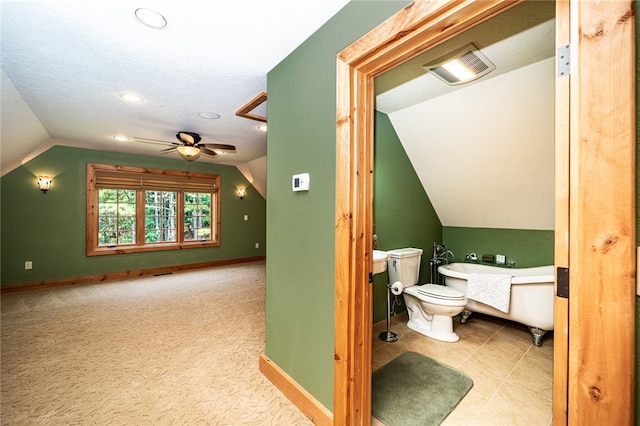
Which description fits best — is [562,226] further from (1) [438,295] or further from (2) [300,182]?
(1) [438,295]

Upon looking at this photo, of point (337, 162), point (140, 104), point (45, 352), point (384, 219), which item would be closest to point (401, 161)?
point (384, 219)

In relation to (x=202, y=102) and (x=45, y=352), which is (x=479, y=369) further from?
(x=45, y=352)

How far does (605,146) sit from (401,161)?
2.65m

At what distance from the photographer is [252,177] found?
662 cm

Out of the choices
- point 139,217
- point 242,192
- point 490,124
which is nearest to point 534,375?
point 490,124

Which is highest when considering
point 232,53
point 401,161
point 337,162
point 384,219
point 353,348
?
point 232,53

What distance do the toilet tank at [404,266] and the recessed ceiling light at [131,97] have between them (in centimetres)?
313

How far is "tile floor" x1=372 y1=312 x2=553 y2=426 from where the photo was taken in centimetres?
171

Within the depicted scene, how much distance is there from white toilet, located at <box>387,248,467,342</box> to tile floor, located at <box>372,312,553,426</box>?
107mm

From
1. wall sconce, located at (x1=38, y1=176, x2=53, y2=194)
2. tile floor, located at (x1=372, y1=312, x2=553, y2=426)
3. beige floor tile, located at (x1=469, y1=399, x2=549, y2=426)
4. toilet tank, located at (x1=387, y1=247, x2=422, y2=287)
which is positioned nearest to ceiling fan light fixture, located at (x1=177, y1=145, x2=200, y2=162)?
wall sconce, located at (x1=38, y1=176, x2=53, y2=194)

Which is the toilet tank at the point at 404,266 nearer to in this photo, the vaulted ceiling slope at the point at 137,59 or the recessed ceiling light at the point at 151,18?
the vaulted ceiling slope at the point at 137,59

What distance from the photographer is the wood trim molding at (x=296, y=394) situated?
5.13 ft

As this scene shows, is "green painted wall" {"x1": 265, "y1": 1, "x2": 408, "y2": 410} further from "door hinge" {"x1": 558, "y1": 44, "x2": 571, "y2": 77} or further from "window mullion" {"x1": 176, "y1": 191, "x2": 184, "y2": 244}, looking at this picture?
"window mullion" {"x1": 176, "y1": 191, "x2": 184, "y2": 244}

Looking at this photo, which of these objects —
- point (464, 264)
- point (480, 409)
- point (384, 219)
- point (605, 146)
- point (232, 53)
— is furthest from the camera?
point (464, 264)
